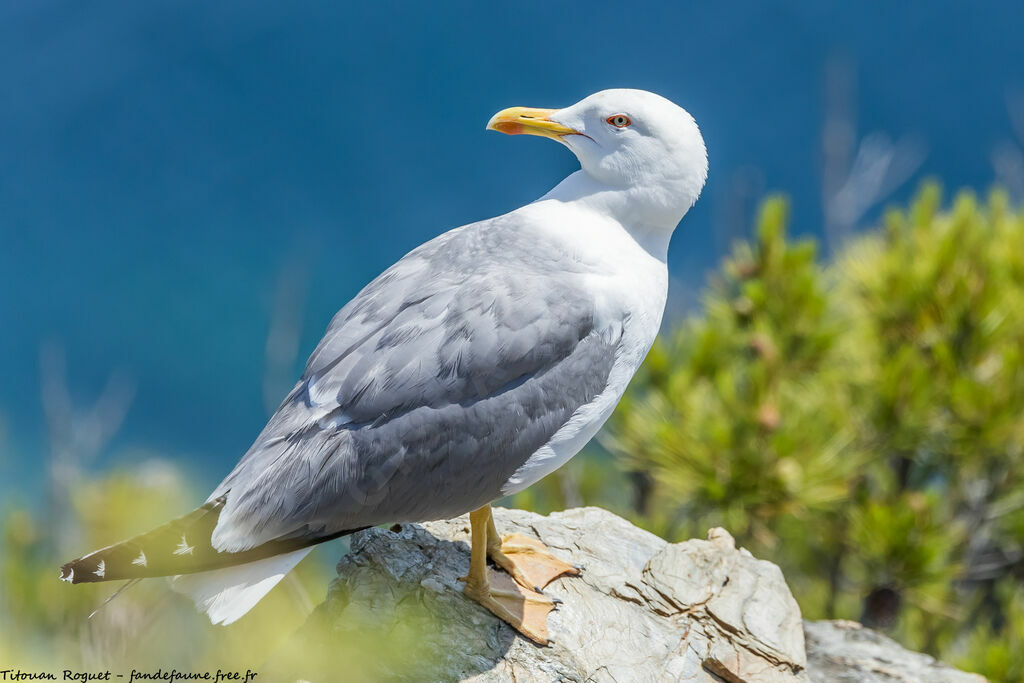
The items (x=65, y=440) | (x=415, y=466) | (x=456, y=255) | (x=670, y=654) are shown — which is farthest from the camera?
(x=65, y=440)

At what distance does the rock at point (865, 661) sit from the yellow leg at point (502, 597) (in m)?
1.02

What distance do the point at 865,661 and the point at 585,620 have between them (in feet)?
3.39

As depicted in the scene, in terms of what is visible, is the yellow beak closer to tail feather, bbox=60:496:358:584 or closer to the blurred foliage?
tail feather, bbox=60:496:358:584

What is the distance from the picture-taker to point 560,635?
3.03 metres

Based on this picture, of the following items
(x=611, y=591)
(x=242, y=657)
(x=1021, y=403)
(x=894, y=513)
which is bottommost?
(x=242, y=657)

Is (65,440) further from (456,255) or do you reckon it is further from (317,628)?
(456,255)

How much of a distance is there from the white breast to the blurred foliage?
4.17 feet

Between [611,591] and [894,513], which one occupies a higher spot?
[894,513]

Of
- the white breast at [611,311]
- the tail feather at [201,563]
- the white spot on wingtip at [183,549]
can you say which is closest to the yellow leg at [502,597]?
the white breast at [611,311]

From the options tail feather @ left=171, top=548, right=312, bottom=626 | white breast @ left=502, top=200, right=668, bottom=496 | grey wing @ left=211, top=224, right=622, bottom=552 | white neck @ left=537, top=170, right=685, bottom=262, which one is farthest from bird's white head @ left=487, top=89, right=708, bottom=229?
tail feather @ left=171, top=548, right=312, bottom=626

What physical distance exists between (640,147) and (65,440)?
3.08 m

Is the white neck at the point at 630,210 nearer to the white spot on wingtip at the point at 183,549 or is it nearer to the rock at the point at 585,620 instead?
the rock at the point at 585,620

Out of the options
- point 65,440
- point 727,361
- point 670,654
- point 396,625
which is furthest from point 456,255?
point 65,440

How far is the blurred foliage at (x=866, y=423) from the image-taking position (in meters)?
4.13
